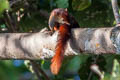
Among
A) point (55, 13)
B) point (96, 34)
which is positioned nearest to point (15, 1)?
point (55, 13)

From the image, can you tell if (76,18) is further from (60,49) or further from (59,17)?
(60,49)

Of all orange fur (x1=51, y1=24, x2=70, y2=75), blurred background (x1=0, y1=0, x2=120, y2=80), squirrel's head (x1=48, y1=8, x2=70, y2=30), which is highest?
squirrel's head (x1=48, y1=8, x2=70, y2=30)

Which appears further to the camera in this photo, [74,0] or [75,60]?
[75,60]

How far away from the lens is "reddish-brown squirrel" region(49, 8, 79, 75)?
3.62ft

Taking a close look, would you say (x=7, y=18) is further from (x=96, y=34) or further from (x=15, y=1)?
(x=96, y=34)

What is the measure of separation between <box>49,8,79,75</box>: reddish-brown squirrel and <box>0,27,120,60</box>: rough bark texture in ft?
0.08

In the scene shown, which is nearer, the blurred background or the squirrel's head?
the squirrel's head

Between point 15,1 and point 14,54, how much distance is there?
517 mm

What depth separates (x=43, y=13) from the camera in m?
1.88

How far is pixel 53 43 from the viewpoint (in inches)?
46.7

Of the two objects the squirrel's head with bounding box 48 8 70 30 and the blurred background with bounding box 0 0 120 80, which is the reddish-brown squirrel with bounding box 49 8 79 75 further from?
the blurred background with bounding box 0 0 120 80

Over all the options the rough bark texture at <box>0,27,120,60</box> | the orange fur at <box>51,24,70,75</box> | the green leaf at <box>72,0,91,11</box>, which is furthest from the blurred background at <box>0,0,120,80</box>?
the orange fur at <box>51,24,70,75</box>

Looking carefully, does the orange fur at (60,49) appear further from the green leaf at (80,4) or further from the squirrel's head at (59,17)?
the green leaf at (80,4)

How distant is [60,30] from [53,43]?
0.05m
